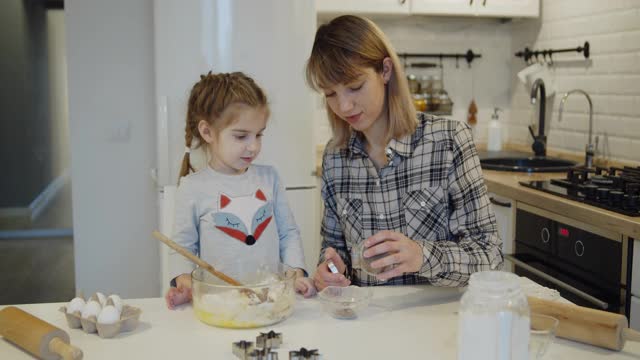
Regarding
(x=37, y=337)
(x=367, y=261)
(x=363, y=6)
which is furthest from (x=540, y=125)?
(x=37, y=337)

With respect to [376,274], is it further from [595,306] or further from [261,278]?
[595,306]

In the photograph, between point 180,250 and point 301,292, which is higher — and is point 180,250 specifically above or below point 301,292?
above

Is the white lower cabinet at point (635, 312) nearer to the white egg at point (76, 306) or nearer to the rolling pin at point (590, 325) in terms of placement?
the rolling pin at point (590, 325)

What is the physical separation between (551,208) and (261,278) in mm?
1327

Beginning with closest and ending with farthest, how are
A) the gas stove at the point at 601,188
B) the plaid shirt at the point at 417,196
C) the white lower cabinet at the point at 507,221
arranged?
the plaid shirt at the point at 417,196 < the gas stove at the point at 601,188 < the white lower cabinet at the point at 507,221

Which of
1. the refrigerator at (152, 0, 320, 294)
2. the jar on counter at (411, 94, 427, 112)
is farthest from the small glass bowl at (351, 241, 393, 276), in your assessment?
the jar on counter at (411, 94, 427, 112)

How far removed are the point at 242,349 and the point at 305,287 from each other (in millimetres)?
372

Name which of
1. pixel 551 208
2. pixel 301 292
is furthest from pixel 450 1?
pixel 301 292

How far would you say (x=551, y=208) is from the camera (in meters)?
2.50

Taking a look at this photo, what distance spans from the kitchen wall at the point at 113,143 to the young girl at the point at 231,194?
5.69ft

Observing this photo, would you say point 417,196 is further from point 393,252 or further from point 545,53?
point 545,53

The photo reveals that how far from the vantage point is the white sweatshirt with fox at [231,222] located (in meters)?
1.84

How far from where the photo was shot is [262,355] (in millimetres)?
1192

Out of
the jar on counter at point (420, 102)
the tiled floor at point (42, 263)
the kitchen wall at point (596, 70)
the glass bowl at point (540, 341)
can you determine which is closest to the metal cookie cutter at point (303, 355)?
the glass bowl at point (540, 341)
